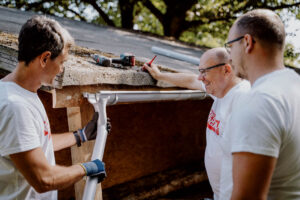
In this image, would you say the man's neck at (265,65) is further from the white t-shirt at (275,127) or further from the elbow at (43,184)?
the elbow at (43,184)

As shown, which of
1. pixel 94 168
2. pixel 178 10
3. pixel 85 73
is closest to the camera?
pixel 94 168

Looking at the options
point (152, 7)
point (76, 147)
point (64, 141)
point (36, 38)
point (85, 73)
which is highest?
point (152, 7)

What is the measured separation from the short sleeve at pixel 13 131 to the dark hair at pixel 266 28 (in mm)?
1396

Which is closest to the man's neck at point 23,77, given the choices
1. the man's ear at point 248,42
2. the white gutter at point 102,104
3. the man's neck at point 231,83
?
the white gutter at point 102,104

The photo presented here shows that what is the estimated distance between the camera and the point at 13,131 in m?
1.54

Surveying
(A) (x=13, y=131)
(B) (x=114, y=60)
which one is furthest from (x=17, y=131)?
(B) (x=114, y=60)

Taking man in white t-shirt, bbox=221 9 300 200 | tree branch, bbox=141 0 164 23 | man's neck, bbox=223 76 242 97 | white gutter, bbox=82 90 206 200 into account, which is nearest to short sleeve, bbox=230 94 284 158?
man in white t-shirt, bbox=221 9 300 200

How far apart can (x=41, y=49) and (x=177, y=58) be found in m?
2.85

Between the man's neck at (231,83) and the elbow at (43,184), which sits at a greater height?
the man's neck at (231,83)

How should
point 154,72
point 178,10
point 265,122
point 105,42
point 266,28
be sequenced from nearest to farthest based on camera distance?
point 265,122 < point 266,28 < point 154,72 < point 105,42 < point 178,10

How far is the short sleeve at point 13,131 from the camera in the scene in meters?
1.54

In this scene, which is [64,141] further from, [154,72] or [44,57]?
[154,72]

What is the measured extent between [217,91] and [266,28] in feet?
3.99

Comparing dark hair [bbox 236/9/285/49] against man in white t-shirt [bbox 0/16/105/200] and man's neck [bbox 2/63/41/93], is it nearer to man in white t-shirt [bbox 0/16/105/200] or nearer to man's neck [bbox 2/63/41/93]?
man in white t-shirt [bbox 0/16/105/200]
